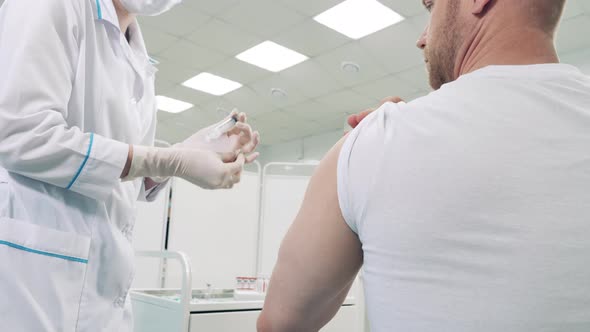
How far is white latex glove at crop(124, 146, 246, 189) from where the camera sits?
0.97 m

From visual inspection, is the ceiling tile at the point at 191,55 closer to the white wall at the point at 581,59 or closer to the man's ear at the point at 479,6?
the white wall at the point at 581,59

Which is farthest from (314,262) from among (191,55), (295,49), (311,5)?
(191,55)

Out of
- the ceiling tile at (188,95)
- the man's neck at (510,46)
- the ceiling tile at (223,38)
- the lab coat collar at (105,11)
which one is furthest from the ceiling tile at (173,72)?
the man's neck at (510,46)

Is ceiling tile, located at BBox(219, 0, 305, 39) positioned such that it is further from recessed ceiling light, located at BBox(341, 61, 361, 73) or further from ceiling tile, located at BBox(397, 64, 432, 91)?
ceiling tile, located at BBox(397, 64, 432, 91)

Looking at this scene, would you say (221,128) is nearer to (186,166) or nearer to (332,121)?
(186,166)

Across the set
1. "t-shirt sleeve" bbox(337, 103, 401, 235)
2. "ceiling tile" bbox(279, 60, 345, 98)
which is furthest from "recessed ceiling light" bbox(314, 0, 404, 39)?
"t-shirt sleeve" bbox(337, 103, 401, 235)

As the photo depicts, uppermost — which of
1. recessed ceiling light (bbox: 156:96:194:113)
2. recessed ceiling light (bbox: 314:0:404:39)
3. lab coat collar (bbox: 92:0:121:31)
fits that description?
recessed ceiling light (bbox: 156:96:194:113)

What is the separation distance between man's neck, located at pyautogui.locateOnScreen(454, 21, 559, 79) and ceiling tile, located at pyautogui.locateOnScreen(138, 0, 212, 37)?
391 cm

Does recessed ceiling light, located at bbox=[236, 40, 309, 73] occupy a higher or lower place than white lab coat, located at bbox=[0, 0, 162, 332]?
higher

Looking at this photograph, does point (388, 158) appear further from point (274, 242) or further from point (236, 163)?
point (274, 242)

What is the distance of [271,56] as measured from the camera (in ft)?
17.1

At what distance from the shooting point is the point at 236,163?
1.14 metres

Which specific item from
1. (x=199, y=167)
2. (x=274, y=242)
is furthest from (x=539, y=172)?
(x=274, y=242)

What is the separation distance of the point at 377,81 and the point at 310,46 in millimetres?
1209
